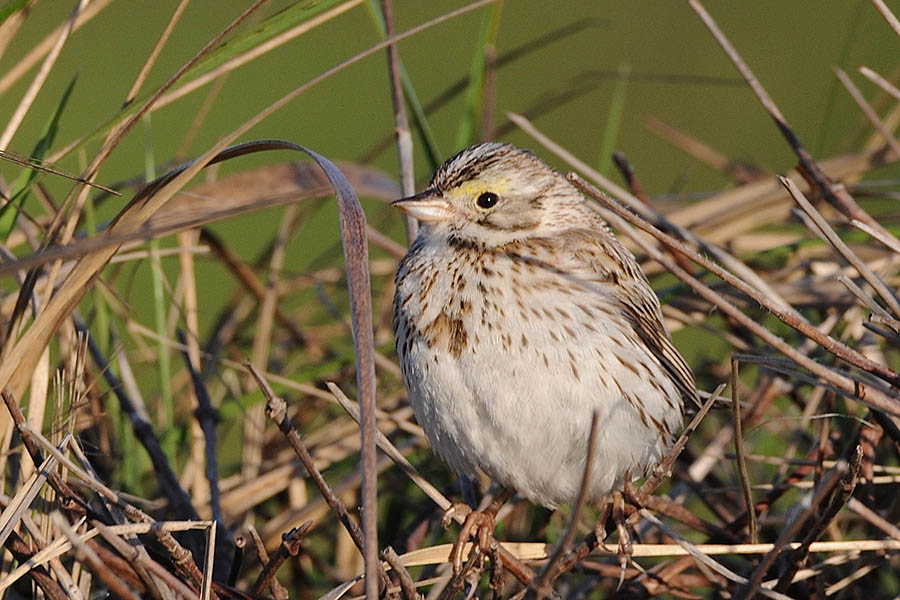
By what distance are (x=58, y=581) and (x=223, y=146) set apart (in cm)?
95

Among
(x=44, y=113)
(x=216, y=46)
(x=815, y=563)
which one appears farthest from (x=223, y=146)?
(x=44, y=113)

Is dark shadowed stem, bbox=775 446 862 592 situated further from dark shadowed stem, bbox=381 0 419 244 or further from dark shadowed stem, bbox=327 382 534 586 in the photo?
dark shadowed stem, bbox=381 0 419 244

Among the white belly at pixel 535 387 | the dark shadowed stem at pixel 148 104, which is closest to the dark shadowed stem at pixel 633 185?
the white belly at pixel 535 387

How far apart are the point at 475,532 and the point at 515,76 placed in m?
7.75

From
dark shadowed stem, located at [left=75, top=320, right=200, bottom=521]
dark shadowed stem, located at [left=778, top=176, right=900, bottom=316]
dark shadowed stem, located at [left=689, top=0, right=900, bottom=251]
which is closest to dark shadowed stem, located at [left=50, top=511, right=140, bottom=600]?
dark shadowed stem, located at [left=75, top=320, right=200, bottom=521]

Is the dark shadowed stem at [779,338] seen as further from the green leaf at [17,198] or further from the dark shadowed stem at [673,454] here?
the green leaf at [17,198]

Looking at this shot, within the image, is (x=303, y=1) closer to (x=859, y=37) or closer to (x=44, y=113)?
(x=44, y=113)

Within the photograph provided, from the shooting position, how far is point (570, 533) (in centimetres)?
211

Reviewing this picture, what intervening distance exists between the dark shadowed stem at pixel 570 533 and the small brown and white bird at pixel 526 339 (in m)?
0.60

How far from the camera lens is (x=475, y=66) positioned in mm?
3795

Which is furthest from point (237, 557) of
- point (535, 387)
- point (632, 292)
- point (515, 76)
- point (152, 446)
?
point (515, 76)

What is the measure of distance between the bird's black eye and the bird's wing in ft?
0.75

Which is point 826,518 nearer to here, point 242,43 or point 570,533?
point 570,533

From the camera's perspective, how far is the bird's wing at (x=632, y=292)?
3221 mm
